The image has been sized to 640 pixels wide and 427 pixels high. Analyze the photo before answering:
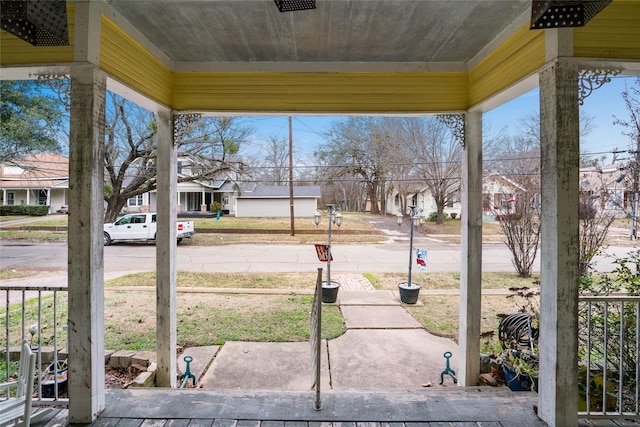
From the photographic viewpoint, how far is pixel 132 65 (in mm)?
2449

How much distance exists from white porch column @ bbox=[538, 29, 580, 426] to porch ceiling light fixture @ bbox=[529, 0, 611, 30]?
2.48ft

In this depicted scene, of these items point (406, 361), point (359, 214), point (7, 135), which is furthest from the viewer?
point (359, 214)

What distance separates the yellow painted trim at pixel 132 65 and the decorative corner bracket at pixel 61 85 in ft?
0.85

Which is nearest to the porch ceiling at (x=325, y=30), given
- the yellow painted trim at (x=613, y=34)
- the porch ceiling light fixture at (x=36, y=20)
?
the yellow painted trim at (x=613, y=34)

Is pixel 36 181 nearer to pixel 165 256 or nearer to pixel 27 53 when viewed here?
pixel 165 256

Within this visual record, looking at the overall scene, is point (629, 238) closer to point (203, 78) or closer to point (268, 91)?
point (268, 91)

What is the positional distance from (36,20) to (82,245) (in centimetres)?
131

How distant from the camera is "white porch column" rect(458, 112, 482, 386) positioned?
312 centimetres

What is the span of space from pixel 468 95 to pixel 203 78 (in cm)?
255

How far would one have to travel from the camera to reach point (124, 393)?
238cm

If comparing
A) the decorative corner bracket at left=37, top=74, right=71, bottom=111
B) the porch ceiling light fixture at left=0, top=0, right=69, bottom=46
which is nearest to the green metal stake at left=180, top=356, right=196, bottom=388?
the decorative corner bracket at left=37, top=74, right=71, bottom=111

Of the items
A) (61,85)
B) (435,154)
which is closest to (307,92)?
(61,85)

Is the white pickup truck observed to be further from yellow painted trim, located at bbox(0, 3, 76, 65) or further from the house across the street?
yellow painted trim, located at bbox(0, 3, 76, 65)

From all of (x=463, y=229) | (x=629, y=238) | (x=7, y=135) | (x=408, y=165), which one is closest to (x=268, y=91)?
(x=463, y=229)
